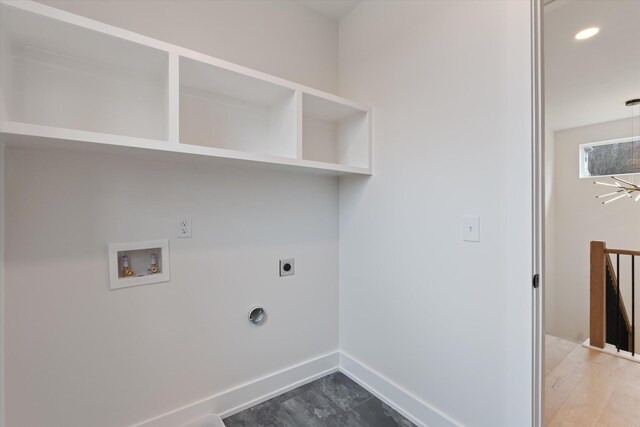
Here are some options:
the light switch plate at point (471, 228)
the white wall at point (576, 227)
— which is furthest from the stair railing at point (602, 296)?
the light switch plate at point (471, 228)

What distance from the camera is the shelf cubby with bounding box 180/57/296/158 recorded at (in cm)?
146

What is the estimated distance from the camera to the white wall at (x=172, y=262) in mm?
1207

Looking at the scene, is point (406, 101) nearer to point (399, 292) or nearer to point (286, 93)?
point (286, 93)

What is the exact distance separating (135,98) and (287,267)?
126 cm

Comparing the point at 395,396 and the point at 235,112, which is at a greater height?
the point at 235,112

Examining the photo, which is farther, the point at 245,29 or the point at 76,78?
the point at 245,29

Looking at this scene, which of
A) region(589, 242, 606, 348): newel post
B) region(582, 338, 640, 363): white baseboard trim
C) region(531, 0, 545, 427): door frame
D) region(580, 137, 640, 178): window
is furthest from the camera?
region(580, 137, 640, 178): window

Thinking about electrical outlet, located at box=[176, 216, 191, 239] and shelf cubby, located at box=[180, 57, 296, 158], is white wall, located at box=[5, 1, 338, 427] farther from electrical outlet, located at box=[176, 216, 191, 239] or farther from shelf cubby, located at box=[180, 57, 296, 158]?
shelf cubby, located at box=[180, 57, 296, 158]

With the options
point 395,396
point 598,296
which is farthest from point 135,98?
point 598,296

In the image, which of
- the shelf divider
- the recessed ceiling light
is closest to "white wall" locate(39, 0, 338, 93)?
the shelf divider

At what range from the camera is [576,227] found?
4.89 m

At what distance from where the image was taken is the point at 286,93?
1587 mm

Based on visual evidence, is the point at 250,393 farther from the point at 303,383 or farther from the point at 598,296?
the point at 598,296

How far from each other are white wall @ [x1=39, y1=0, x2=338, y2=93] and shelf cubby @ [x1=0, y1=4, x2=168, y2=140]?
9.5 inches
